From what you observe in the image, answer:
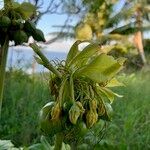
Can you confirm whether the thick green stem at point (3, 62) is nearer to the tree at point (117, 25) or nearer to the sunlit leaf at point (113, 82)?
the sunlit leaf at point (113, 82)

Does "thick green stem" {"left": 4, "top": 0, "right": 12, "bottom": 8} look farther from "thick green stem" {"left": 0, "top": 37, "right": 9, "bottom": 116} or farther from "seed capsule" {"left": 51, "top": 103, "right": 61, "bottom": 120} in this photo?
"seed capsule" {"left": 51, "top": 103, "right": 61, "bottom": 120}

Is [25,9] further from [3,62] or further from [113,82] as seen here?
[113,82]

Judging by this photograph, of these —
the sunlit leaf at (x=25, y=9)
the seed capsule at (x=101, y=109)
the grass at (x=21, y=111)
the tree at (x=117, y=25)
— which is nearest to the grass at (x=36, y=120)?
the grass at (x=21, y=111)

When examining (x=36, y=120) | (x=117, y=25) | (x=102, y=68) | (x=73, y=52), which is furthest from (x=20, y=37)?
(x=117, y=25)

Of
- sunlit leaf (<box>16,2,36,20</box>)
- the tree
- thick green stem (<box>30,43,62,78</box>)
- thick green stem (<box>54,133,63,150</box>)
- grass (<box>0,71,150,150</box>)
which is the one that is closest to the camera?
thick green stem (<box>30,43,62,78</box>)

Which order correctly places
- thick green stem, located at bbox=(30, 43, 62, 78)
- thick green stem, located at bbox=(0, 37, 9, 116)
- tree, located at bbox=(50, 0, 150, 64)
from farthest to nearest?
1. tree, located at bbox=(50, 0, 150, 64)
2. thick green stem, located at bbox=(0, 37, 9, 116)
3. thick green stem, located at bbox=(30, 43, 62, 78)

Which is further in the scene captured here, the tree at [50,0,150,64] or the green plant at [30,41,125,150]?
the tree at [50,0,150,64]

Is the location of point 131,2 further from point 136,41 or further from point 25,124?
point 25,124

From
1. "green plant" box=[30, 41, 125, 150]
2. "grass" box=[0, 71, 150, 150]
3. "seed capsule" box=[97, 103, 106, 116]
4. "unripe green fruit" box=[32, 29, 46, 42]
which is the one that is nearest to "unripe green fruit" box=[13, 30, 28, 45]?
"unripe green fruit" box=[32, 29, 46, 42]
